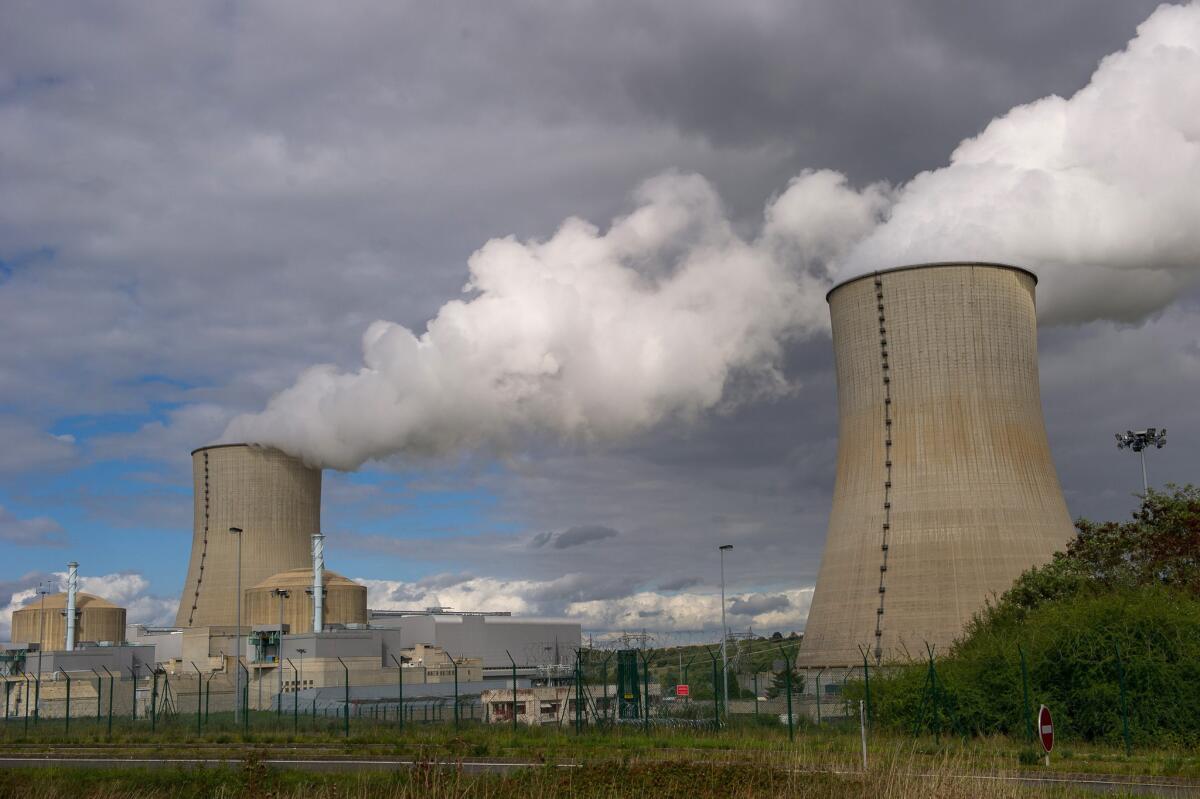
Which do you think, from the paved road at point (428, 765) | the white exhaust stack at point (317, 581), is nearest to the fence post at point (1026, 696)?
the paved road at point (428, 765)

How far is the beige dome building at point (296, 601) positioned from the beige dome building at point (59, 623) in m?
14.7

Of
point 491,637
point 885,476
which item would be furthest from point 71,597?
point 885,476

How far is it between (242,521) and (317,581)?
157 inches

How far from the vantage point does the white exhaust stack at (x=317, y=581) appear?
4806 cm

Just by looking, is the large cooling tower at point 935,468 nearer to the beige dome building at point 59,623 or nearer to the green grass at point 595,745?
the green grass at point 595,745

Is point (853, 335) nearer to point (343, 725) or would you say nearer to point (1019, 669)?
point (1019, 669)

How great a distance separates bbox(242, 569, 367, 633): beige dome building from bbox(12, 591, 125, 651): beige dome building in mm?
14749

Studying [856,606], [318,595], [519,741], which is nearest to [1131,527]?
[856,606]

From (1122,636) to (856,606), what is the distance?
38.4 ft

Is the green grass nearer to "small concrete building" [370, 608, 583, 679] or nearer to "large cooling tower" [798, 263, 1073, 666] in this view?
"large cooling tower" [798, 263, 1073, 666]

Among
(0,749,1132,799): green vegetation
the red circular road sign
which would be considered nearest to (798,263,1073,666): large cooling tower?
the red circular road sign

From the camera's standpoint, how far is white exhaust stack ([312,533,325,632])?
4806 centimetres

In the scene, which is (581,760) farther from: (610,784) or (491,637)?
(491,637)

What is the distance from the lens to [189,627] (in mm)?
50344
